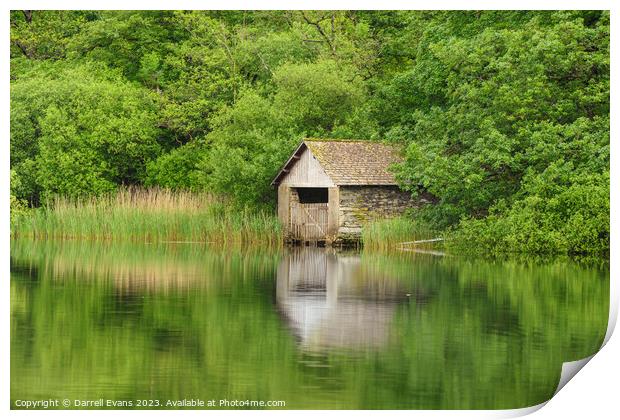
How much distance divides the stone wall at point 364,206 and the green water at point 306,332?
28.0ft

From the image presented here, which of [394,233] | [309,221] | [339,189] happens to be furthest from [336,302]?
[309,221]

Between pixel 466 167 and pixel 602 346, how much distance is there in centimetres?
1468

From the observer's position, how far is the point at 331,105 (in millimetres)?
36312

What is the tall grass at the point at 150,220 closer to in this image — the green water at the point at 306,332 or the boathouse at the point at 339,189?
the boathouse at the point at 339,189

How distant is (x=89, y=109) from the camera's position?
35.2m

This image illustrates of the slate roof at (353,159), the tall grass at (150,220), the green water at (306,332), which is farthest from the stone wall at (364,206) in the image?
the green water at (306,332)

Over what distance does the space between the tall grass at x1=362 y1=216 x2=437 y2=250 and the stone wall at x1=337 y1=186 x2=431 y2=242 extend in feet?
3.39

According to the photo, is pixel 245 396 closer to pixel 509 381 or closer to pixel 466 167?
pixel 509 381

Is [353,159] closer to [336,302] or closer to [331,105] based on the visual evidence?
[331,105]

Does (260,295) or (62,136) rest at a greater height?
(62,136)

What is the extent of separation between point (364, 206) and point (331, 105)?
511cm

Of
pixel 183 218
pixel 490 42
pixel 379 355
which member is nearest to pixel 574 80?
pixel 490 42

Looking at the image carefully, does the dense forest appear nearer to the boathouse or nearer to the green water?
the boathouse

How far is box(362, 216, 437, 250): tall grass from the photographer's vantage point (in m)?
30.4
